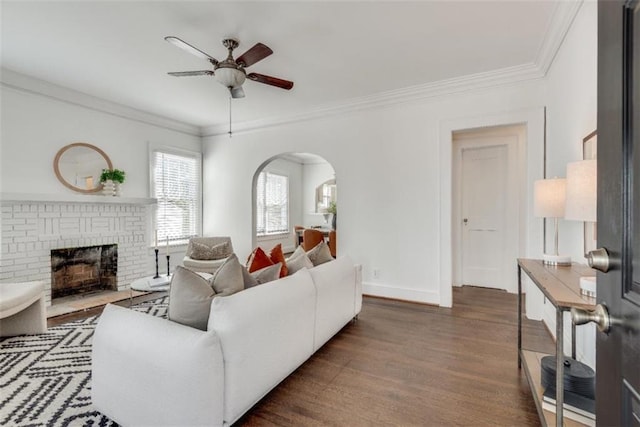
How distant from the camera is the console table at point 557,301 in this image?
125 cm

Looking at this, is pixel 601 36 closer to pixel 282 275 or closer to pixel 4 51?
pixel 282 275

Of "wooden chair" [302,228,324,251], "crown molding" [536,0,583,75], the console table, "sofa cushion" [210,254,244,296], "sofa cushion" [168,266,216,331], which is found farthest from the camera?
"wooden chair" [302,228,324,251]

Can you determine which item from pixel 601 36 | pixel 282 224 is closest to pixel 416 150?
pixel 601 36

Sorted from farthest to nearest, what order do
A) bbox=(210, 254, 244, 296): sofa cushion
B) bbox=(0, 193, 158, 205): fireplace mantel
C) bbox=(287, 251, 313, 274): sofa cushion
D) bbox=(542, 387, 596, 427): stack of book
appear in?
bbox=(0, 193, 158, 205): fireplace mantel → bbox=(287, 251, 313, 274): sofa cushion → bbox=(210, 254, 244, 296): sofa cushion → bbox=(542, 387, 596, 427): stack of book

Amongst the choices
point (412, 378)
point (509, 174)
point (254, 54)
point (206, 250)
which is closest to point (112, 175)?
point (206, 250)

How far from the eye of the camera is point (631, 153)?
62 centimetres

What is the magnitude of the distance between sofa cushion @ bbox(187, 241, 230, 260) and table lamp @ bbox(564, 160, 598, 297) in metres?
4.26

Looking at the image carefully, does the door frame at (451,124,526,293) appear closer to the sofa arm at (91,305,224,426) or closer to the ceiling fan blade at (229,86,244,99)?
the ceiling fan blade at (229,86,244,99)

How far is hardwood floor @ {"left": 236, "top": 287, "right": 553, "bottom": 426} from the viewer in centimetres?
177

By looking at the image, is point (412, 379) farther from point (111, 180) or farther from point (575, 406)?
point (111, 180)

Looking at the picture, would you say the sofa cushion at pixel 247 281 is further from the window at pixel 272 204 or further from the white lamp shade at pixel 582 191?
the window at pixel 272 204

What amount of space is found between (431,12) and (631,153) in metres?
2.34

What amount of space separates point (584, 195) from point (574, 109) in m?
1.35

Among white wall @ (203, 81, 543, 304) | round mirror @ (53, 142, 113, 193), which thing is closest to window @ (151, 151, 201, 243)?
round mirror @ (53, 142, 113, 193)
